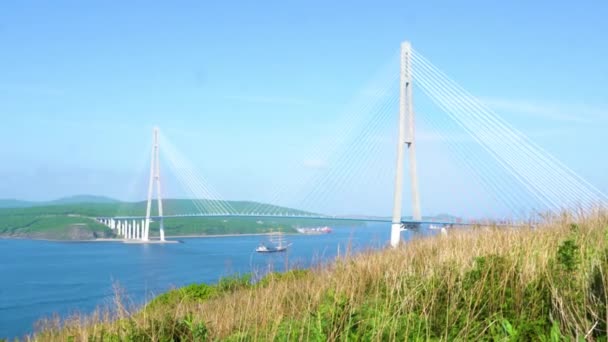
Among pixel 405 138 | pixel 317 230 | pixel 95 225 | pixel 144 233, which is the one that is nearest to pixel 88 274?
pixel 405 138

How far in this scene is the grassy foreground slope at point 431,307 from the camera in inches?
90.7

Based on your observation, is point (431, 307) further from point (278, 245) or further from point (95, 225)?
point (95, 225)

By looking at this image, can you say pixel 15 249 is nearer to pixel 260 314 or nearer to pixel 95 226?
pixel 95 226

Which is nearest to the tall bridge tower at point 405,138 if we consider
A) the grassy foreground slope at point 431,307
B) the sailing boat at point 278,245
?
the sailing boat at point 278,245

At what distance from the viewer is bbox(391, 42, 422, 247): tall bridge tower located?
19.0 m

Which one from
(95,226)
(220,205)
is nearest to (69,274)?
(220,205)

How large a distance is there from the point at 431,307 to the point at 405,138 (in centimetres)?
1748

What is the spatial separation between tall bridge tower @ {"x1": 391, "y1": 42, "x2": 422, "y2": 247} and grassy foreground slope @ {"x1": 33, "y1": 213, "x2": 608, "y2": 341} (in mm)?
15123

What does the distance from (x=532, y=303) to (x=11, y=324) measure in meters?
18.1

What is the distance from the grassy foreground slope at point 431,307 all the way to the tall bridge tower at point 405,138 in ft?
49.6

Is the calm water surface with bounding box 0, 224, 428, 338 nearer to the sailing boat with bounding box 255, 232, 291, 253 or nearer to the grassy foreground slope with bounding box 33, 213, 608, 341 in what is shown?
the sailing boat with bounding box 255, 232, 291, 253

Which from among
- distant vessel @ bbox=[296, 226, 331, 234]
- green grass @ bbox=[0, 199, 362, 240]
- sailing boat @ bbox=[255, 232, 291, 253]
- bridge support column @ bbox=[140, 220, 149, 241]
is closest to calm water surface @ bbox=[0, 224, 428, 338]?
sailing boat @ bbox=[255, 232, 291, 253]

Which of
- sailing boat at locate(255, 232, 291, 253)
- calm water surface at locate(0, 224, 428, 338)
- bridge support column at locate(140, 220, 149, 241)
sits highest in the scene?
sailing boat at locate(255, 232, 291, 253)

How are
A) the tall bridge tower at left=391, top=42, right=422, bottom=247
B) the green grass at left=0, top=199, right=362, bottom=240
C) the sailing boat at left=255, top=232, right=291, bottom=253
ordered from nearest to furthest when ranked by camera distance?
the sailing boat at left=255, top=232, right=291, bottom=253 → the tall bridge tower at left=391, top=42, right=422, bottom=247 → the green grass at left=0, top=199, right=362, bottom=240
